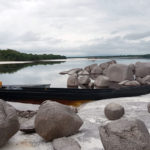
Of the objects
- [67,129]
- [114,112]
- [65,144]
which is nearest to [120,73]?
[114,112]

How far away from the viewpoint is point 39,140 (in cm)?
499

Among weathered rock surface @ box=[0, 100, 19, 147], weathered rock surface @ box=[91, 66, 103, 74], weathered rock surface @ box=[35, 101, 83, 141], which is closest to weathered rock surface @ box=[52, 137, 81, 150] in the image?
weathered rock surface @ box=[35, 101, 83, 141]

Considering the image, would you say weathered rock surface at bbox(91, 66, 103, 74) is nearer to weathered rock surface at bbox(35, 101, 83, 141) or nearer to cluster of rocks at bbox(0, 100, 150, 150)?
cluster of rocks at bbox(0, 100, 150, 150)

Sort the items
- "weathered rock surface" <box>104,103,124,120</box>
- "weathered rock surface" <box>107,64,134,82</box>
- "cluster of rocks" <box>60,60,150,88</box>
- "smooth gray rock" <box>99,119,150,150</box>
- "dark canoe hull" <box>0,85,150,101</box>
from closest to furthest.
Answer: "smooth gray rock" <box>99,119,150,150</box> → "weathered rock surface" <box>104,103,124,120</box> → "dark canoe hull" <box>0,85,150,101</box> → "cluster of rocks" <box>60,60,150,88</box> → "weathered rock surface" <box>107,64,134,82</box>

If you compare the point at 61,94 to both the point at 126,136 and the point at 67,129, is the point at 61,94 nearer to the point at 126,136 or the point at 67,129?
the point at 67,129

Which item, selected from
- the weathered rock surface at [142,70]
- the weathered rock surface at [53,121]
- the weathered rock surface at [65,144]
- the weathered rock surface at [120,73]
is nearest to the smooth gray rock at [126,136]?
the weathered rock surface at [65,144]

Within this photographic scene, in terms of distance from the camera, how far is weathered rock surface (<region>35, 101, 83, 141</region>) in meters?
4.73

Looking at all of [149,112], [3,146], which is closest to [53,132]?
[3,146]

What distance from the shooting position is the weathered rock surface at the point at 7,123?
428cm

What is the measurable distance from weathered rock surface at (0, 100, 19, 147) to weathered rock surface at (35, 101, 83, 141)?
1.89 ft

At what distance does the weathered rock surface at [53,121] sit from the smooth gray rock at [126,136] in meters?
1.33

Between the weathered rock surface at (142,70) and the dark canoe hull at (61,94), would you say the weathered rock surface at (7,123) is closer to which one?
the dark canoe hull at (61,94)

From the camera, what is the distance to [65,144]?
14.8ft

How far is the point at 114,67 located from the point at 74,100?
1230 centimetres
